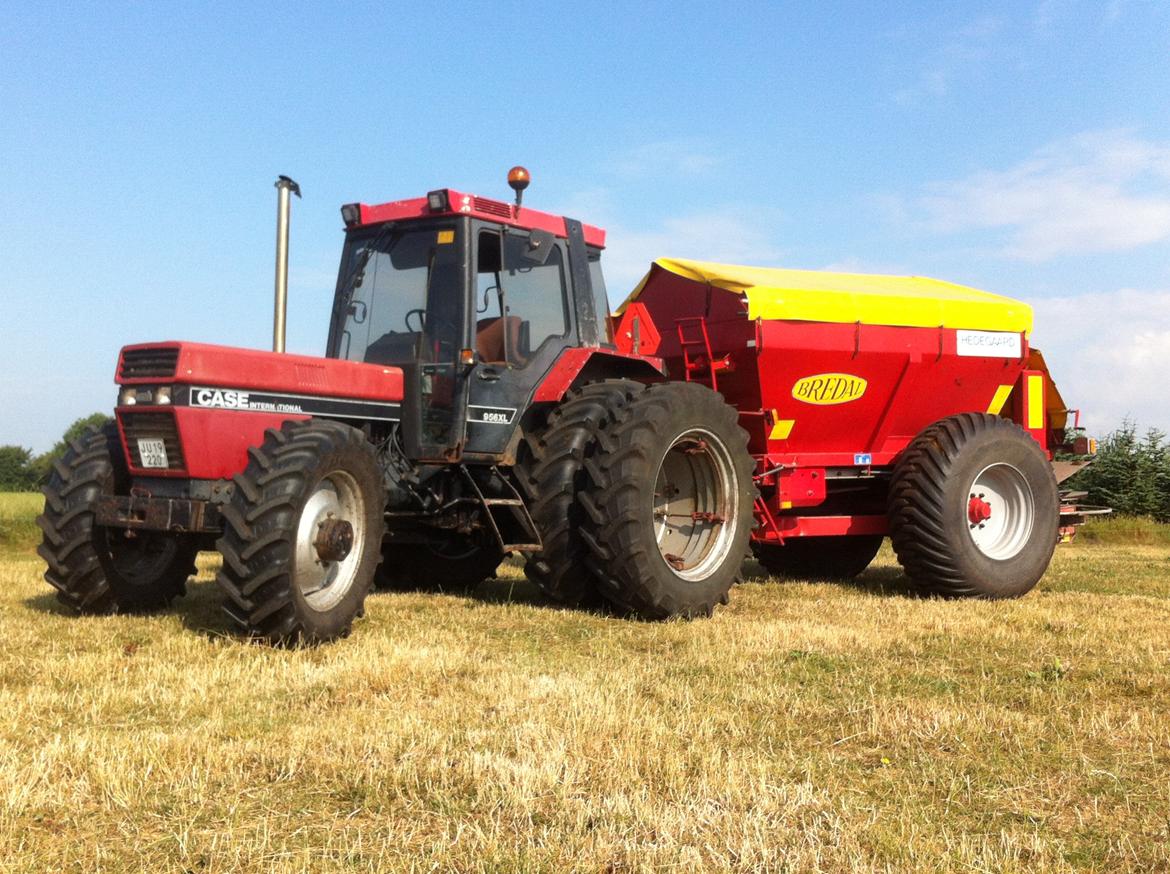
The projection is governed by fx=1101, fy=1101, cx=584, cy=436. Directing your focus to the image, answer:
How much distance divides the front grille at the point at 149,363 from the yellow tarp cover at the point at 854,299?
4.05m

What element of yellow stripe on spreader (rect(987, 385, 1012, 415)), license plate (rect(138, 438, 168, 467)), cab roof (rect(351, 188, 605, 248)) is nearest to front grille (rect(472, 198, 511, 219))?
cab roof (rect(351, 188, 605, 248))

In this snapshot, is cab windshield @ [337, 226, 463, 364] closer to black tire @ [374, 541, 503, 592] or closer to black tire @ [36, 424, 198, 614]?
black tire @ [36, 424, 198, 614]

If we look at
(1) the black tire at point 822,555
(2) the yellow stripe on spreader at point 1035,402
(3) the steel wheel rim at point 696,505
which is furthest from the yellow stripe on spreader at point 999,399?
(3) the steel wheel rim at point 696,505

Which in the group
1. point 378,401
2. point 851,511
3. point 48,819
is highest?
point 378,401

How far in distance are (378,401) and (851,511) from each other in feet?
14.8

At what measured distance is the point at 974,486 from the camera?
8.84 meters

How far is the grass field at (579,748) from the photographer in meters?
2.91

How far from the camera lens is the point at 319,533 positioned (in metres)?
5.65

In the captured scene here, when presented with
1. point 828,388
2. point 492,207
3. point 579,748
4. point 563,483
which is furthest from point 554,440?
point 579,748

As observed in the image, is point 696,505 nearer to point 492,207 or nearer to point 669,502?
point 669,502

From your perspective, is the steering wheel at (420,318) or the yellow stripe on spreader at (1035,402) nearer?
the steering wheel at (420,318)

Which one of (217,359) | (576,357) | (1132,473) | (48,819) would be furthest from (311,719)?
(1132,473)

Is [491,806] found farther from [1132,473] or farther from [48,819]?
[1132,473]

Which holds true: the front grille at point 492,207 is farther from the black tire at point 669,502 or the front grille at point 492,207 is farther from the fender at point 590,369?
the black tire at point 669,502
